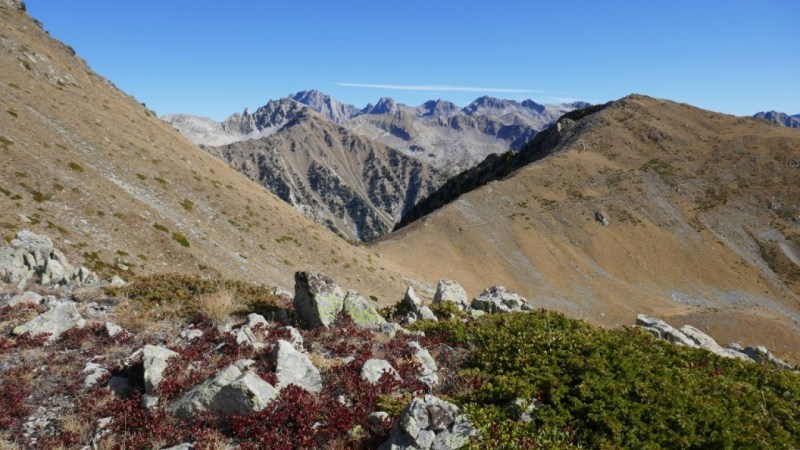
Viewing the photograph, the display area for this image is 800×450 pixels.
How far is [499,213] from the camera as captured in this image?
10506 cm

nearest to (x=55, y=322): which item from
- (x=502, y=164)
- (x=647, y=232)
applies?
(x=647, y=232)

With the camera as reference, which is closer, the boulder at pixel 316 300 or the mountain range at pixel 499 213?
the boulder at pixel 316 300

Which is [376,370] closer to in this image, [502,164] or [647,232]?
[647,232]

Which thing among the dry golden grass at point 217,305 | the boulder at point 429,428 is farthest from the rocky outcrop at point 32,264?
the boulder at point 429,428

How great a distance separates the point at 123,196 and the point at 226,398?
131ft

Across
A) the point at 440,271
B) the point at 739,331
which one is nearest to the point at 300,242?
the point at 440,271

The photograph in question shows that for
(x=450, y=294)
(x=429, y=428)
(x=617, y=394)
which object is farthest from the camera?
(x=450, y=294)

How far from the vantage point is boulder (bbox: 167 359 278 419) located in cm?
907

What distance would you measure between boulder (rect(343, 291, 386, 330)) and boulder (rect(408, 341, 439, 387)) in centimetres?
280

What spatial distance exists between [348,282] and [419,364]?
3900cm

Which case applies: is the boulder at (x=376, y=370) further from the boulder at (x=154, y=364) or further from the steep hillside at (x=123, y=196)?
the steep hillside at (x=123, y=196)

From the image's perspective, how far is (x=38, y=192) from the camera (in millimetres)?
34344

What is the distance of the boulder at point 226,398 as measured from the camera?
9070 millimetres

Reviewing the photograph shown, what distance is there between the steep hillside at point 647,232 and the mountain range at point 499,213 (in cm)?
45
